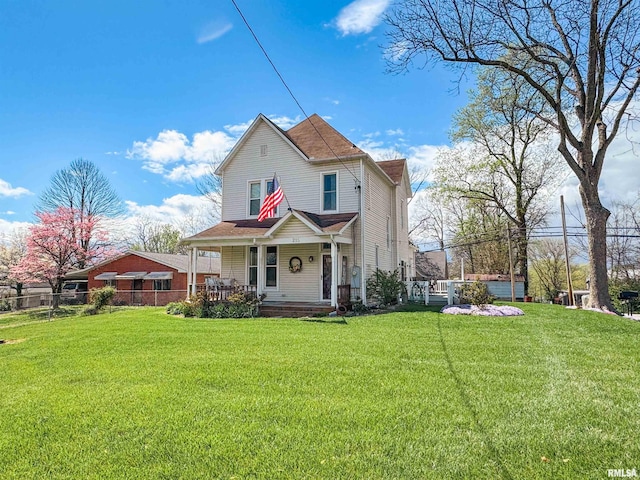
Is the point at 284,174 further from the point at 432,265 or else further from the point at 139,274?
the point at 432,265

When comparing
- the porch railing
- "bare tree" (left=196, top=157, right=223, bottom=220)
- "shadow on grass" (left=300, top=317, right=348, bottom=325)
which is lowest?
"shadow on grass" (left=300, top=317, right=348, bottom=325)

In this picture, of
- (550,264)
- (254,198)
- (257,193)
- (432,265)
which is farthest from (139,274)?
(550,264)

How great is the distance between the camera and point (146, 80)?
531 inches

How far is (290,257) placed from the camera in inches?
602

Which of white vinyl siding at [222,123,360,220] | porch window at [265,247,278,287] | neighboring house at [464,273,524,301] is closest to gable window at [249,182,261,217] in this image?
white vinyl siding at [222,123,360,220]

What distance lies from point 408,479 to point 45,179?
3813cm

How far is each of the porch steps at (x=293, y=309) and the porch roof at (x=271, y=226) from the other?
251 cm

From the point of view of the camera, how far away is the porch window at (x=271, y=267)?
1552cm

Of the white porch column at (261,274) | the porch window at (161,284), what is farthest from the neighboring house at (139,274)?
the white porch column at (261,274)

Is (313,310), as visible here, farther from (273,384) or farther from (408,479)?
(408,479)

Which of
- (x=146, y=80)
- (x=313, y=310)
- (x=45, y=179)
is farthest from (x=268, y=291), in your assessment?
(x=45, y=179)

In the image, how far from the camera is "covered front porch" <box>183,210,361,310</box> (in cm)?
1362

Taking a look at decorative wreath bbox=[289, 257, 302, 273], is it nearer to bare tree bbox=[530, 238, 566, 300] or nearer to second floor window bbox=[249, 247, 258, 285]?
second floor window bbox=[249, 247, 258, 285]

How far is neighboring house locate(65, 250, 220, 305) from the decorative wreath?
1380cm
